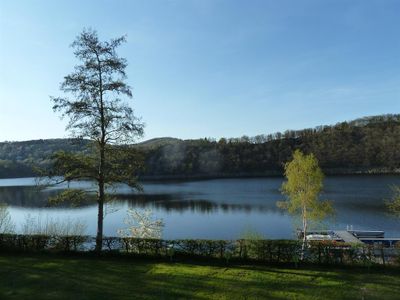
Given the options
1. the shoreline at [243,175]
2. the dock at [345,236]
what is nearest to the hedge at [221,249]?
the dock at [345,236]

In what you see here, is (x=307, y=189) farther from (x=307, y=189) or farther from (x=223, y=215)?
(x=223, y=215)

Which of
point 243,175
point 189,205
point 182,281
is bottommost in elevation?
point 189,205

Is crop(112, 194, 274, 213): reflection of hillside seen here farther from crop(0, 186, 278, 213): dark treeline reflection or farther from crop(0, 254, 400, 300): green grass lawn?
crop(0, 254, 400, 300): green grass lawn

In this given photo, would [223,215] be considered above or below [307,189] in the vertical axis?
below

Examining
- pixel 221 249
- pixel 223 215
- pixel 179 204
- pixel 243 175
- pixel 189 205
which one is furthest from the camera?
pixel 243 175

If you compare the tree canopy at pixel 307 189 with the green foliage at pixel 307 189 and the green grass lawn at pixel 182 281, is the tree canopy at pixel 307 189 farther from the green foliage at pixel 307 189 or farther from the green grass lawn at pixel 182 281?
the green grass lawn at pixel 182 281

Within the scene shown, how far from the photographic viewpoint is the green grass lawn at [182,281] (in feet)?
46.1

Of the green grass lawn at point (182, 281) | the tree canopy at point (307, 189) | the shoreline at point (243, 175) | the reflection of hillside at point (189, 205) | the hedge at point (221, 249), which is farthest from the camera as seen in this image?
the shoreline at point (243, 175)

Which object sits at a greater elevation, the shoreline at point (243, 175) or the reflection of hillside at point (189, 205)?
the shoreline at point (243, 175)

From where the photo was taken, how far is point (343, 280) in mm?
15617

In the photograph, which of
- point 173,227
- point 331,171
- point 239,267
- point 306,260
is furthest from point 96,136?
point 331,171

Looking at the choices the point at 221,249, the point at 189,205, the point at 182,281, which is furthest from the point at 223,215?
the point at 182,281

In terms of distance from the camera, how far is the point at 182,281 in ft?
50.6

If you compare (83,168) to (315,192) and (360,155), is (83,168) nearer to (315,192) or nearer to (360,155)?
(315,192)
